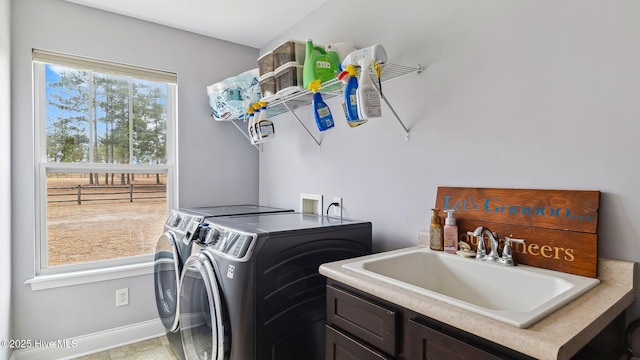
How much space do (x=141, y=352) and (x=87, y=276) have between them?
0.67 meters

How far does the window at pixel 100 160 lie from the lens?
2.30m

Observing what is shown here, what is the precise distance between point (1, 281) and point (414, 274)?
222 cm

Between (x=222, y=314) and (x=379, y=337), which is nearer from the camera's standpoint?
(x=379, y=337)

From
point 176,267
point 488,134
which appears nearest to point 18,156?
point 176,267

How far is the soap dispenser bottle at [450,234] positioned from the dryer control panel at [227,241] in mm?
819

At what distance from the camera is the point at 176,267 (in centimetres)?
202

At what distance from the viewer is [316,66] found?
1.73 m

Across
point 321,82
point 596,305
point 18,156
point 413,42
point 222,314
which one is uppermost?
point 413,42

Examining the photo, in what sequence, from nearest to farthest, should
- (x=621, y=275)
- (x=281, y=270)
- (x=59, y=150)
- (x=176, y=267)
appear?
(x=621, y=275) → (x=281, y=270) → (x=176, y=267) → (x=59, y=150)

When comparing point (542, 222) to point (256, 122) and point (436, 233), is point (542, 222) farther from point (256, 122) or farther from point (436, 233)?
point (256, 122)

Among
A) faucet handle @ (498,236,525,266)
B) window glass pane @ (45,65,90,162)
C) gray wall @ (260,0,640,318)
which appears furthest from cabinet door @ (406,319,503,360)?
window glass pane @ (45,65,90,162)

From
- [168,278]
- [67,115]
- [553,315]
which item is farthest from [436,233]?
[67,115]

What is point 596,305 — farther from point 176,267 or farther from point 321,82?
point 176,267

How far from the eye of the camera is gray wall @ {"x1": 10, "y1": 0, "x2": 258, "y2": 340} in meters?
2.14
